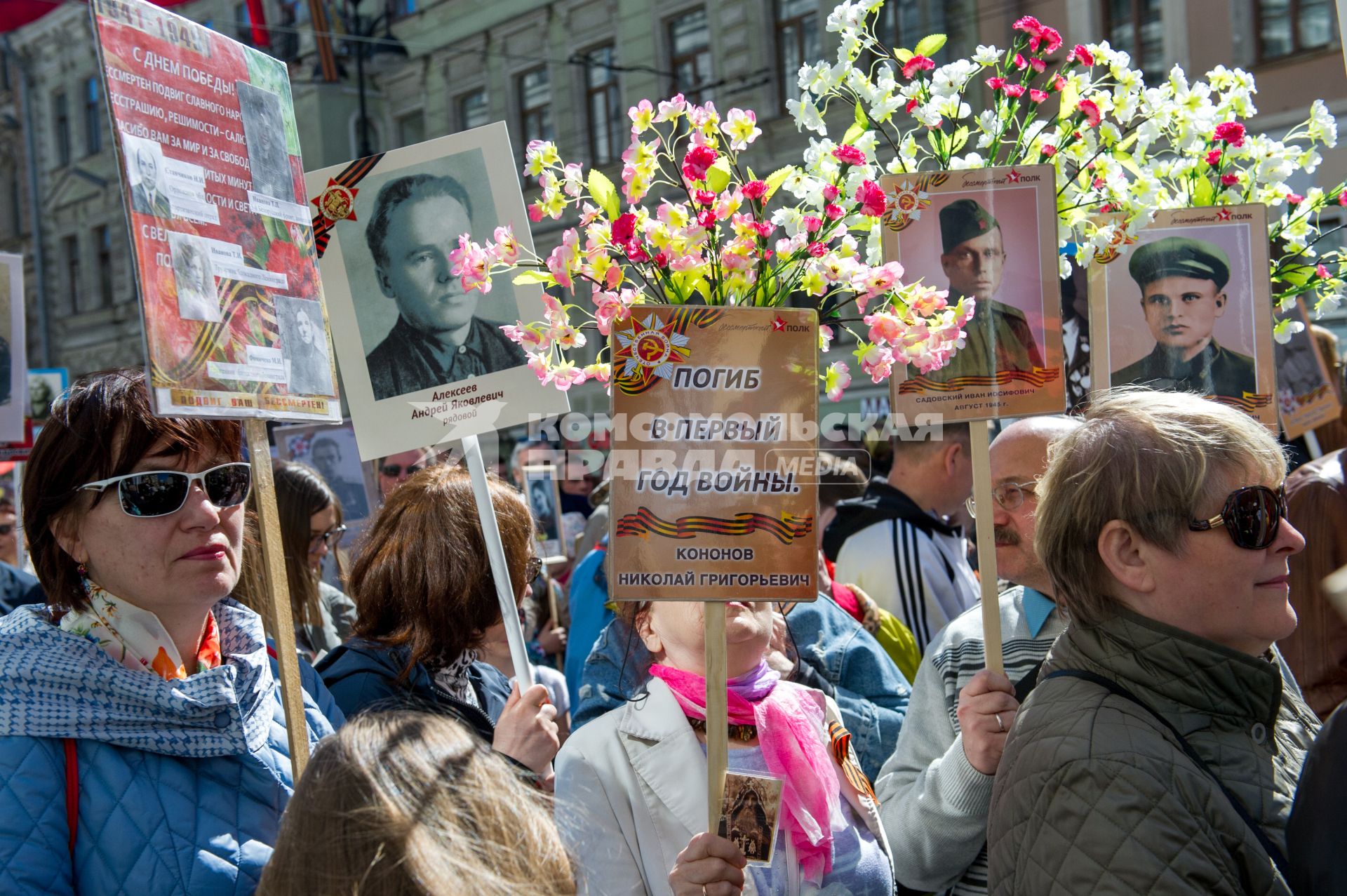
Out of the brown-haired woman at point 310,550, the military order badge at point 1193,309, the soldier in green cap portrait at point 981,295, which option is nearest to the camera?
the soldier in green cap portrait at point 981,295

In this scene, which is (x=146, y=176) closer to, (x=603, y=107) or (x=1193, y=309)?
(x=1193, y=309)

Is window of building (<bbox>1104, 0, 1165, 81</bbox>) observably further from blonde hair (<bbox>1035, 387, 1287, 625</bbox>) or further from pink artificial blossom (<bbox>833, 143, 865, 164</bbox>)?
blonde hair (<bbox>1035, 387, 1287, 625</bbox>)

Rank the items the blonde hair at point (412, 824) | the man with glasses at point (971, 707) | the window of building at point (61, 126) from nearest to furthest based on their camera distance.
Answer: the blonde hair at point (412, 824)
the man with glasses at point (971, 707)
the window of building at point (61, 126)

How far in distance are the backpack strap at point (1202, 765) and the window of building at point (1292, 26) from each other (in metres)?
12.8

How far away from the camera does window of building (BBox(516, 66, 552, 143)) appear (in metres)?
21.0

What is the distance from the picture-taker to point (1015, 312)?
95.8 inches

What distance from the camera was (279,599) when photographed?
201 centimetres

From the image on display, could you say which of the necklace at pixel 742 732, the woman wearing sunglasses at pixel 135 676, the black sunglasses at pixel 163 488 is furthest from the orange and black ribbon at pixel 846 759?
the black sunglasses at pixel 163 488

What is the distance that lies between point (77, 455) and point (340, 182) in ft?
2.74

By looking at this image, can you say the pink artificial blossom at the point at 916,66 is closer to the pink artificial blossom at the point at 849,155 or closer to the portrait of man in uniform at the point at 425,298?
the pink artificial blossom at the point at 849,155

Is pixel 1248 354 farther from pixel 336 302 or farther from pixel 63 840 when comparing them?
pixel 63 840

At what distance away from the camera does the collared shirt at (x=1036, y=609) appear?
250 cm

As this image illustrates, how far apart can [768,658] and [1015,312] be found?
911 mm

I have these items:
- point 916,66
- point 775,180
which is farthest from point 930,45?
point 775,180
